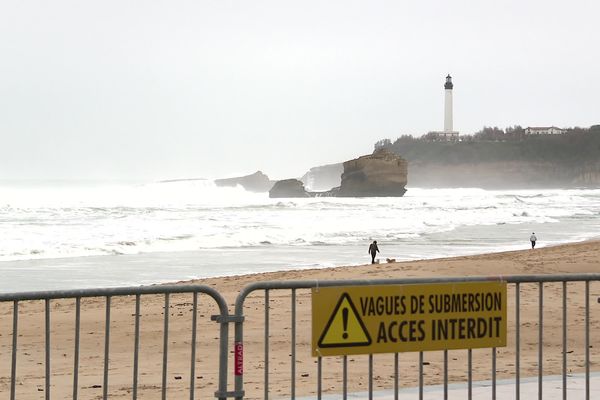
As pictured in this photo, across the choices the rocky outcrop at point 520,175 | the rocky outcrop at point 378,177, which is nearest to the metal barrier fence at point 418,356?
the rocky outcrop at point 378,177

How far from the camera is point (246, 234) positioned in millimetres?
38219

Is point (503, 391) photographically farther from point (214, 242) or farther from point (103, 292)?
point (214, 242)

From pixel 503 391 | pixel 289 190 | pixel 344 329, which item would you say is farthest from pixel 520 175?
pixel 344 329

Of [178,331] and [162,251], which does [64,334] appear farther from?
[162,251]

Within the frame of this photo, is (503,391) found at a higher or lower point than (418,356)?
higher

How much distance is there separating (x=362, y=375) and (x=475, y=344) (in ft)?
10.8

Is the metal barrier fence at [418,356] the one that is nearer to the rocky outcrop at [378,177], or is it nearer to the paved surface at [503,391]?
the paved surface at [503,391]

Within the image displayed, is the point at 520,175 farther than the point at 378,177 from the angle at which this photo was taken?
Yes

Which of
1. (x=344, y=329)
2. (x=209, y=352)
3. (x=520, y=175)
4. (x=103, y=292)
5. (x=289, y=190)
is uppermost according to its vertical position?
(x=520, y=175)

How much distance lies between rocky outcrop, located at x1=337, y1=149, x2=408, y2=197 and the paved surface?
106 meters

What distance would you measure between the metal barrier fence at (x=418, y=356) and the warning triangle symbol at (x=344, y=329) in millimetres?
115

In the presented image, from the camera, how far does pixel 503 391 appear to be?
23.4 ft

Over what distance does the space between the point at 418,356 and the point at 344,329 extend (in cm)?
460

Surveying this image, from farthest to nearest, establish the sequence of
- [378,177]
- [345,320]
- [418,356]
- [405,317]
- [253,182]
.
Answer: [253,182] → [378,177] → [418,356] → [405,317] → [345,320]
